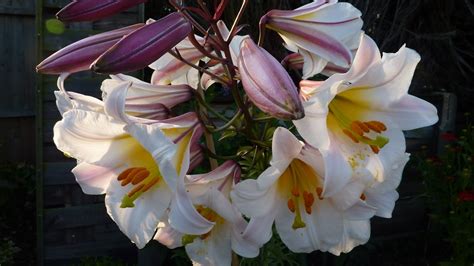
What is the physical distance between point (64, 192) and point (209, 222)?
218 cm

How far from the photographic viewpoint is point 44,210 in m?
2.75

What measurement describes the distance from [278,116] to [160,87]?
0.27 meters

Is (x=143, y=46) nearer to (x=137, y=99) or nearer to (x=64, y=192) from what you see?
(x=137, y=99)

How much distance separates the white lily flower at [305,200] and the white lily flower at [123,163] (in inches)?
4.5

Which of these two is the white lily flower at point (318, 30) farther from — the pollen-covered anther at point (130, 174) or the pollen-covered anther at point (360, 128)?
the pollen-covered anther at point (130, 174)

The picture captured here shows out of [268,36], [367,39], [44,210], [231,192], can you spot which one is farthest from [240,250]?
[268,36]

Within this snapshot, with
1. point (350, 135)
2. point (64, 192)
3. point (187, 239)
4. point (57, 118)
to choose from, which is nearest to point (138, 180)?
point (187, 239)

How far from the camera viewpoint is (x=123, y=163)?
2.80 feet

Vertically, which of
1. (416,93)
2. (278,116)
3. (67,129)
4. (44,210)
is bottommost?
(44,210)

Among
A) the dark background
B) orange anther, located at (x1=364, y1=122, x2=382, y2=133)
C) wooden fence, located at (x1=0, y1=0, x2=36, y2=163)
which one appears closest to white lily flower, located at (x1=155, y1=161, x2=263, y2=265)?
orange anther, located at (x1=364, y1=122, x2=382, y2=133)

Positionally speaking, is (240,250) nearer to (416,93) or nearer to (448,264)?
(448,264)

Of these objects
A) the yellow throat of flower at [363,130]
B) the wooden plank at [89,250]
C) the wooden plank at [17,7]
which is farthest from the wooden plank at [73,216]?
the yellow throat of flower at [363,130]

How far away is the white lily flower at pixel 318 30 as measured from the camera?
824mm

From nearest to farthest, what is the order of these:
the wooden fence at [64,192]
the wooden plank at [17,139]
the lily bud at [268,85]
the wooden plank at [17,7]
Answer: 1. the lily bud at [268,85]
2. the wooden fence at [64,192]
3. the wooden plank at [17,7]
4. the wooden plank at [17,139]
